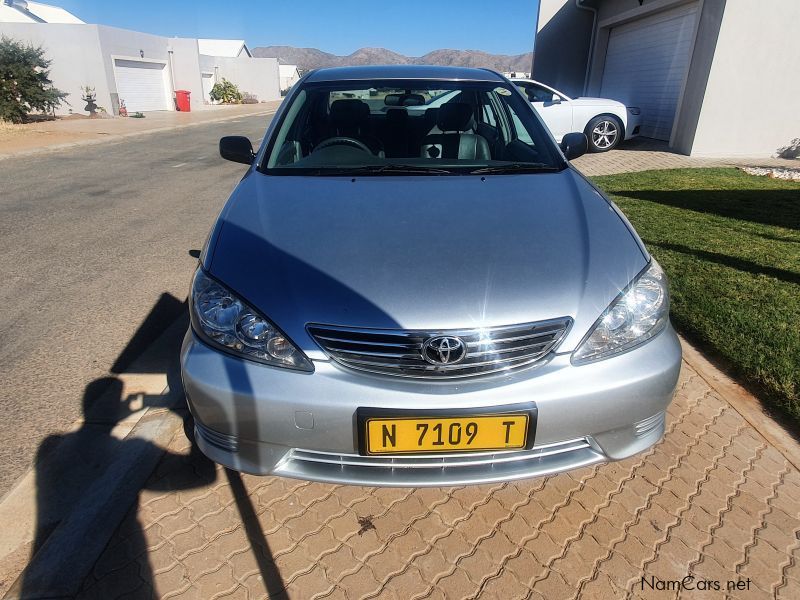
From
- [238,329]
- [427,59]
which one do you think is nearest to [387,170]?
[238,329]

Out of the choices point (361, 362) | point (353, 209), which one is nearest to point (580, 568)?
point (361, 362)

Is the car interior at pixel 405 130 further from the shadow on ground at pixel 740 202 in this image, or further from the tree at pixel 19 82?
the tree at pixel 19 82

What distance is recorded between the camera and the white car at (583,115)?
10.9 metres

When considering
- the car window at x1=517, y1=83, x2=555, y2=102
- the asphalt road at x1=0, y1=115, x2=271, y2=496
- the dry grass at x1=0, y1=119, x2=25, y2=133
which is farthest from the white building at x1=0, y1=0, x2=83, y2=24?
the car window at x1=517, y1=83, x2=555, y2=102

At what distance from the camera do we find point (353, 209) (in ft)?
7.27

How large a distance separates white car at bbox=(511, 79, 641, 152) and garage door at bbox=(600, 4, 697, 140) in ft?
4.12

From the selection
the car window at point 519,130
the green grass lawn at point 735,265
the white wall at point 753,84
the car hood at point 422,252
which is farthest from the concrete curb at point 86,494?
the white wall at point 753,84

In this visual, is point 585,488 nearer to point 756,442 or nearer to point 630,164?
point 756,442

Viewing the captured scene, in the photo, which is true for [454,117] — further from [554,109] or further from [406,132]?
[554,109]

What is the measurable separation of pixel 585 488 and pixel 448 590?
76 centimetres

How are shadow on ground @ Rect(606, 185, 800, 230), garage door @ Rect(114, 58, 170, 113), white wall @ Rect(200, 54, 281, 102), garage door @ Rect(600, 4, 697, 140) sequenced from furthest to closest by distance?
white wall @ Rect(200, 54, 281, 102), garage door @ Rect(114, 58, 170, 113), garage door @ Rect(600, 4, 697, 140), shadow on ground @ Rect(606, 185, 800, 230)

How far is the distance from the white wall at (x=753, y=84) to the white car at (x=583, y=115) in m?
1.50

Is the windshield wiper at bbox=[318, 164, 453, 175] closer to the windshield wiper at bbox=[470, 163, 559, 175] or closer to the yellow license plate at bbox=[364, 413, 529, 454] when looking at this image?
the windshield wiper at bbox=[470, 163, 559, 175]

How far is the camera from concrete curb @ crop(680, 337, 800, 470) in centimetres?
243
